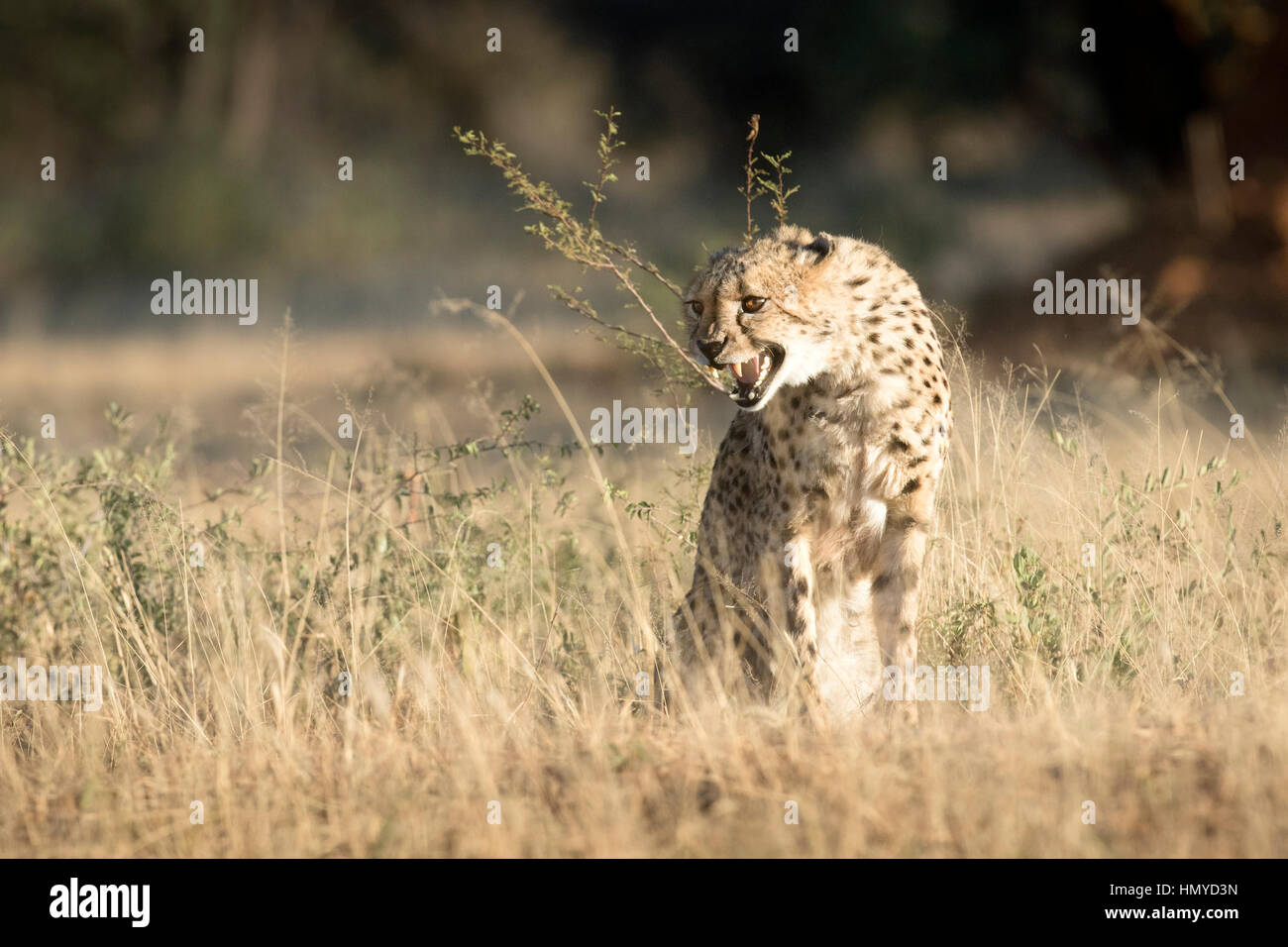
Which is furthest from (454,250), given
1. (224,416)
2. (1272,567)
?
(1272,567)

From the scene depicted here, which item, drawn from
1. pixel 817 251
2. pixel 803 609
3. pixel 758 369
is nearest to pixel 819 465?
pixel 758 369

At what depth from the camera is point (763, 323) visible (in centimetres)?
431

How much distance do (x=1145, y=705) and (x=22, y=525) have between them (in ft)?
14.0

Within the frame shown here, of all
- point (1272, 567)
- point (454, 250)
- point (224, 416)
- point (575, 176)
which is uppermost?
point (575, 176)

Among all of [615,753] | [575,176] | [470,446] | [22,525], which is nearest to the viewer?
[615,753]

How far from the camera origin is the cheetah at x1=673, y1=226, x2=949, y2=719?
4324 millimetres

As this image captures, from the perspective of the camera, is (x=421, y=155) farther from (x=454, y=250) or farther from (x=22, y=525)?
(x=22, y=525)

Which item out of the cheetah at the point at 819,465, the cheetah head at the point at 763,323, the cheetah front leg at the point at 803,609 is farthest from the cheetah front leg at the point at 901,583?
the cheetah head at the point at 763,323

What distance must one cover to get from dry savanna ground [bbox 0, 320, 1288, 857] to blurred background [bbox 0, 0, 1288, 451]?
7100mm

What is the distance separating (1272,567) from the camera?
189 inches

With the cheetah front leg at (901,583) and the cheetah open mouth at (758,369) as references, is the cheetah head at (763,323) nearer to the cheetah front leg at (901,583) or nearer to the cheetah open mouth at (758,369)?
the cheetah open mouth at (758,369)

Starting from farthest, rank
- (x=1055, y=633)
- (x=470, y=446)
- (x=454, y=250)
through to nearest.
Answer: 1. (x=454, y=250)
2. (x=470, y=446)
3. (x=1055, y=633)

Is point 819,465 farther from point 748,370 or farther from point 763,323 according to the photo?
point 763,323

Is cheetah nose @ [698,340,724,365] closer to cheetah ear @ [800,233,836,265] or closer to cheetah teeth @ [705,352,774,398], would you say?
cheetah teeth @ [705,352,774,398]
